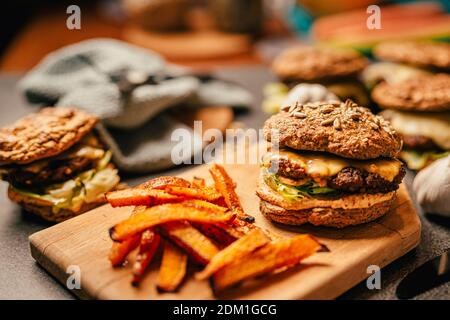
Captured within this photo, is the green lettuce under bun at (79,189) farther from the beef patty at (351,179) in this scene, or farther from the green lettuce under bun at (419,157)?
the green lettuce under bun at (419,157)

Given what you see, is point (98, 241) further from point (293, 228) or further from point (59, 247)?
point (293, 228)

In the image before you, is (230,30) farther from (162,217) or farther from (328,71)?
(162,217)

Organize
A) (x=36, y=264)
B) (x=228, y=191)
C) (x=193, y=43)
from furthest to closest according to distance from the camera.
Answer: (x=193, y=43), (x=228, y=191), (x=36, y=264)

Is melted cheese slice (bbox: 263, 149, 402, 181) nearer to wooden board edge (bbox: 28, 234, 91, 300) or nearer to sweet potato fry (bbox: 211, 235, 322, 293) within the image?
sweet potato fry (bbox: 211, 235, 322, 293)

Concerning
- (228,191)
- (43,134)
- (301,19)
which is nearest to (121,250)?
(228,191)
